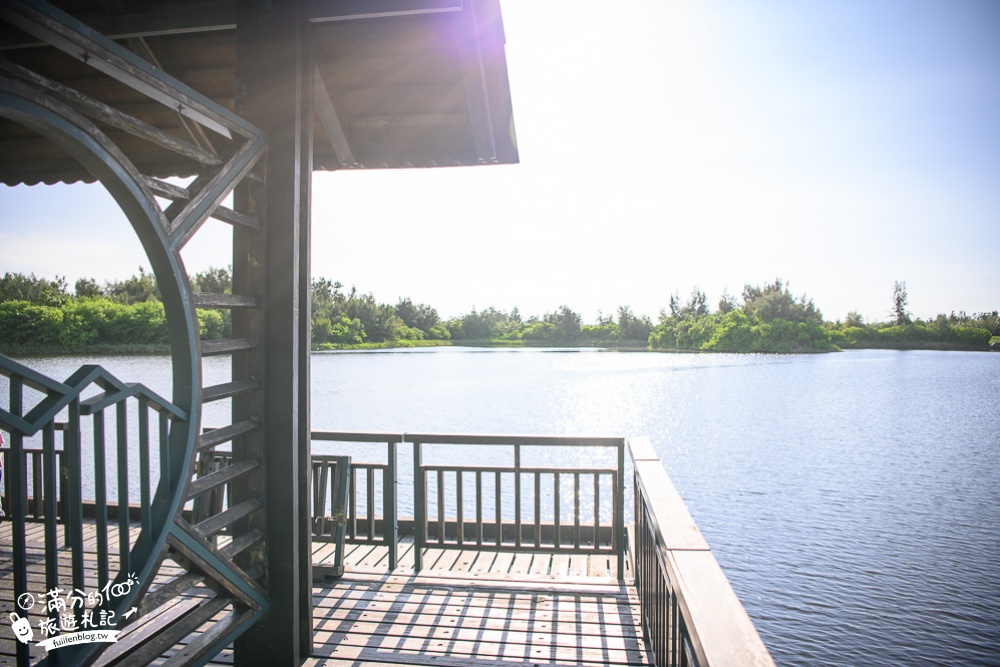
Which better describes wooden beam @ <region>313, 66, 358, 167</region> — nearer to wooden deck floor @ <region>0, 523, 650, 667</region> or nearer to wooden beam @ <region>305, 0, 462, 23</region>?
wooden beam @ <region>305, 0, 462, 23</region>

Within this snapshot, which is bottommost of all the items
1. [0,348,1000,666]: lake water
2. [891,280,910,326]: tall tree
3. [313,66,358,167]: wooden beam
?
[0,348,1000,666]: lake water

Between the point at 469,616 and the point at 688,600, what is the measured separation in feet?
6.75

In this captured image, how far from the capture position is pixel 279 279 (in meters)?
2.36

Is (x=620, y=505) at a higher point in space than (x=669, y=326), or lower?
lower

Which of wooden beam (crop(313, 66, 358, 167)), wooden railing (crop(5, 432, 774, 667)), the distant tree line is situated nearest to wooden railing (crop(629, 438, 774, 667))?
wooden railing (crop(5, 432, 774, 667))

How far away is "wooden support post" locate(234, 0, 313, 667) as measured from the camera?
235cm

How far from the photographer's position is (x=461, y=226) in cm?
6462

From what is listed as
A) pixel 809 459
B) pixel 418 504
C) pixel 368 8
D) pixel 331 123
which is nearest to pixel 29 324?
pixel 418 504

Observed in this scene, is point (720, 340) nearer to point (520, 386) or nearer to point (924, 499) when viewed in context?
point (520, 386)

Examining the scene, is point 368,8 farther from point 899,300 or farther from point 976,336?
point 899,300

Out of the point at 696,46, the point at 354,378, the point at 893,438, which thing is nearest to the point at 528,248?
the point at 354,378

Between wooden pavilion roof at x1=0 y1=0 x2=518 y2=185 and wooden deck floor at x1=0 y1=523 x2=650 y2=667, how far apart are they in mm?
2357

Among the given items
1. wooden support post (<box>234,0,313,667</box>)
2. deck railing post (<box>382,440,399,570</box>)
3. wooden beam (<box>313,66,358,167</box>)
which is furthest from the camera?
deck railing post (<box>382,440,399,570</box>)

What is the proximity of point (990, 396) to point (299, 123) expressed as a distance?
112 ft
